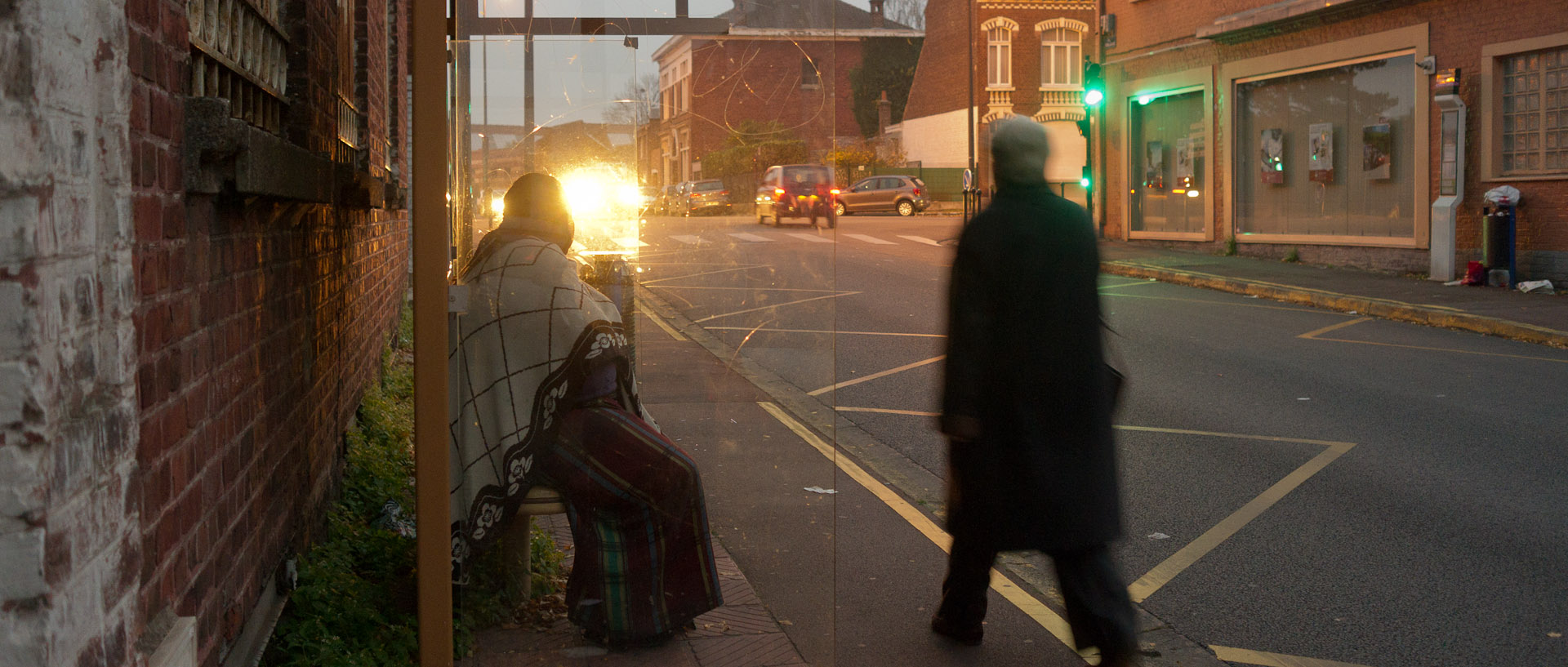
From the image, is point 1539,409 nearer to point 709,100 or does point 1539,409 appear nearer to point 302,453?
point 709,100

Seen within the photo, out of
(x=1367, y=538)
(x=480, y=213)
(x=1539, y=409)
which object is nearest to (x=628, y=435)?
(x=480, y=213)

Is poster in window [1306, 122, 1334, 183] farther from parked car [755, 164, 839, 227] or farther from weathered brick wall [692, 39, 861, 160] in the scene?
parked car [755, 164, 839, 227]

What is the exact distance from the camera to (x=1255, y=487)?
6.38 metres

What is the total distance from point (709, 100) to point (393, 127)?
5755 millimetres

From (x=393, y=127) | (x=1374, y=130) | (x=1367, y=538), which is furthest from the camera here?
(x=1374, y=130)

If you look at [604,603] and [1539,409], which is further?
[1539,409]

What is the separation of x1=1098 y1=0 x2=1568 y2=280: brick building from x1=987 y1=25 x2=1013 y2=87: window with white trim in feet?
62.2

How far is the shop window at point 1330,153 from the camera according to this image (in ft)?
60.5

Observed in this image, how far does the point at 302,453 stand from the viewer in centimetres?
388

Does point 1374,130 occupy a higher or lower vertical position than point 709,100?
higher

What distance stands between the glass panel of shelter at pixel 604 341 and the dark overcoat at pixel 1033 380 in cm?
45

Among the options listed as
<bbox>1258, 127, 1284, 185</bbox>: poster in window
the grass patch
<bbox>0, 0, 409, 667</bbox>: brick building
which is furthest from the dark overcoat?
<bbox>1258, 127, 1284, 185</bbox>: poster in window

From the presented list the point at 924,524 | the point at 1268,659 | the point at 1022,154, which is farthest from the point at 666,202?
Answer: the point at 1268,659

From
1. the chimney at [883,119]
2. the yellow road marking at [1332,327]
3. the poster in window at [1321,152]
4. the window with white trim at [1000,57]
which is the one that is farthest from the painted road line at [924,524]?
the chimney at [883,119]
